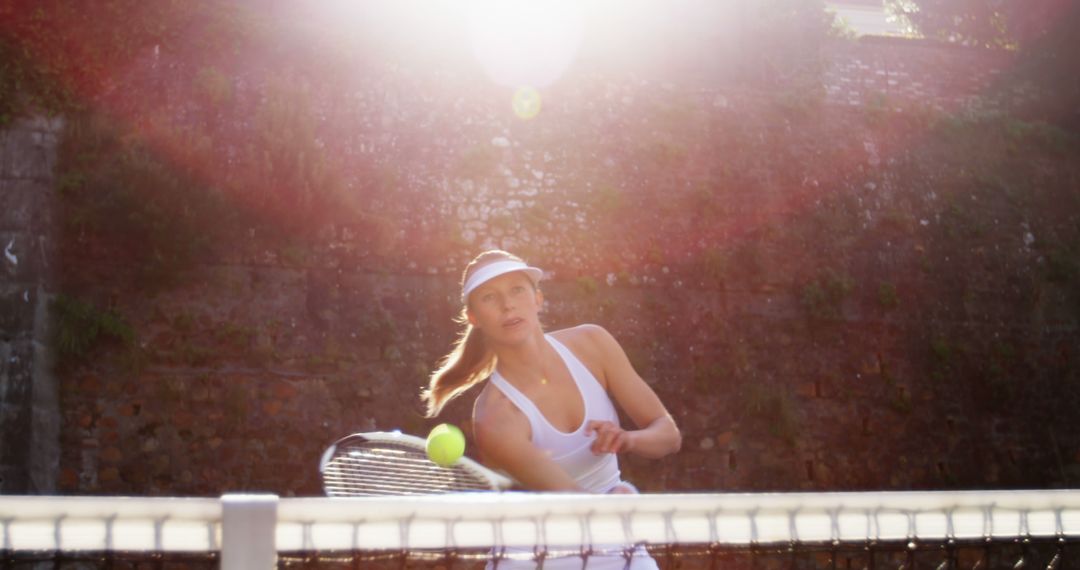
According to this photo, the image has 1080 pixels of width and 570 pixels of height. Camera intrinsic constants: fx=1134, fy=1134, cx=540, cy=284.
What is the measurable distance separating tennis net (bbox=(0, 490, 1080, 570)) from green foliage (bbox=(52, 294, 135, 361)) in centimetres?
515

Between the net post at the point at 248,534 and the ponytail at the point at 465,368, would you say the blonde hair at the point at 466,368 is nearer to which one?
the ponytail at the point at 465,368

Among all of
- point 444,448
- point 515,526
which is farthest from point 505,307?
point 515,526

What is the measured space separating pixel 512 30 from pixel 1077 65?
262 inches

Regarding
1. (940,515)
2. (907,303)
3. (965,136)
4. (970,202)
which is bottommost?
(940,515)

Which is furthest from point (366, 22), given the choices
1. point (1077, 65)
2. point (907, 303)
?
point (1077, 65)

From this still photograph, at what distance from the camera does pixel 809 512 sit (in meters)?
3.54

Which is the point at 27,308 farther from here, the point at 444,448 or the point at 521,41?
the point at 444,448

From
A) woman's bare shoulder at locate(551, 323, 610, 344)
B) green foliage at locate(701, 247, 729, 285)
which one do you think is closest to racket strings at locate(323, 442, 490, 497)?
woman's bare shoulder at locate(551, 323, 610, 344)

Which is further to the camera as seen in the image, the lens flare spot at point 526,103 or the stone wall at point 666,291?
the lens flare spot at point 526,103

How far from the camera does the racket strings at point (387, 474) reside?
4.13 metres

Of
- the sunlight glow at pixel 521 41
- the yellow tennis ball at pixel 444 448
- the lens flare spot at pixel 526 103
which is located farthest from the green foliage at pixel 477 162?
the yellow tennis ball at pixel 444 448

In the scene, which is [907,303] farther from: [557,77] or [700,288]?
[557,77]

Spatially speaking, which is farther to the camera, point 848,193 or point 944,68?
point 944,68

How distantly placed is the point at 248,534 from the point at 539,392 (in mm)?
1569
